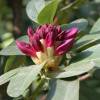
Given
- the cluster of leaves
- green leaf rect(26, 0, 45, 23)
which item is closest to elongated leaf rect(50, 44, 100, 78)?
the cluster of leaves

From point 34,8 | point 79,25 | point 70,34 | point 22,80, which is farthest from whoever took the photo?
point 34,8

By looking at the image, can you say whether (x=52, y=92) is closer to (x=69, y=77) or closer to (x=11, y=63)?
(x=69, y=77)

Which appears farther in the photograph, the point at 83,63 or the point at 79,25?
the point at 79,25

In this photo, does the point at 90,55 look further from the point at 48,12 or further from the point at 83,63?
the point at 48,12

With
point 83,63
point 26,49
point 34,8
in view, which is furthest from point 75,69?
point 34,8

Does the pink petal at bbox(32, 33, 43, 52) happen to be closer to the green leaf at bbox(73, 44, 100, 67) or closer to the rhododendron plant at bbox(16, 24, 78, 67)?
the rhododendron plant at bbox(16, 24, 78, 67)
